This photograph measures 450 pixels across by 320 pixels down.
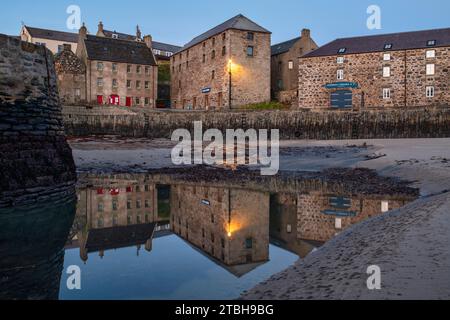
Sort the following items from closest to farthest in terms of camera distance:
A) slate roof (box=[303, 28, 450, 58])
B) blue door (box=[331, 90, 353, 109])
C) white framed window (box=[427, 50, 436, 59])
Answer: white framed window (box=[427, 50, 436, 59]) → slate roof (box=[303, 28, 450, 58]) → blue door (box=[331, 90, 353, 109])

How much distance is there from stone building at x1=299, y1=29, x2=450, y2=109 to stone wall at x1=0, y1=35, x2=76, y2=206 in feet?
110

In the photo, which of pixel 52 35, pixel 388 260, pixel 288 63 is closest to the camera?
pixel 388 260

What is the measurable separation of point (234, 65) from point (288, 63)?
935 centimetres

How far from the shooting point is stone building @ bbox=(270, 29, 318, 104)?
164 ft

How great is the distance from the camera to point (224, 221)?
9789 millimetres

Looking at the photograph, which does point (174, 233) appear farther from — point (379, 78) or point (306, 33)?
point (306, 33)

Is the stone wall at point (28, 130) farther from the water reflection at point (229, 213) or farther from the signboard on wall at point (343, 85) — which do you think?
the signboard on wall at point (343, 85)

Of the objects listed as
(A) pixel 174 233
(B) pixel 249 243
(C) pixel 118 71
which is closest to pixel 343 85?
(C) pixel 118 71

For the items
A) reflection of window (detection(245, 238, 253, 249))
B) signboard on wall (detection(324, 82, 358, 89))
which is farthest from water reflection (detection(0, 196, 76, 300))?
signboard on wall (detection(324, 82, 358, 89))

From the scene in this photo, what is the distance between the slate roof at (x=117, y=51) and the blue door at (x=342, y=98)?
26242 millimetres

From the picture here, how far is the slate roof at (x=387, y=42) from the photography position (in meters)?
39.7

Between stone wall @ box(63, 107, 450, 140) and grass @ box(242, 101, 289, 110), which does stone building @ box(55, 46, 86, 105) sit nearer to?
stone wall @ box(63, 107, 450, 140)

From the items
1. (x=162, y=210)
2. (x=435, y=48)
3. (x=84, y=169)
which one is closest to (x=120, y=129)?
(x=84, y=169)

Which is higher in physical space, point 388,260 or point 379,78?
point 379,78
